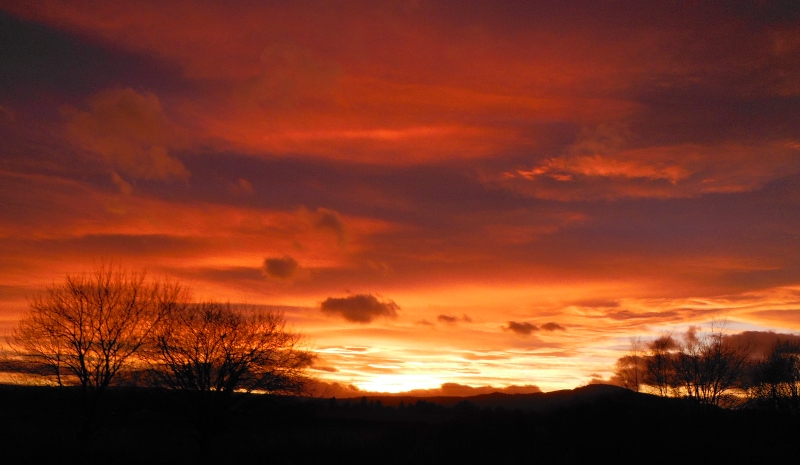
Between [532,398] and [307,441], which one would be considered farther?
[532,398]

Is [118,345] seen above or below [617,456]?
above

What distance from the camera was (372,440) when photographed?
40750 millimetres

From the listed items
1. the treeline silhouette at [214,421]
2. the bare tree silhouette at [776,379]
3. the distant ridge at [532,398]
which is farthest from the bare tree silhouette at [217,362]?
the distant ridge at [532,398]

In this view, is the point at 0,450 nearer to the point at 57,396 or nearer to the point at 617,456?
the point at 57,396

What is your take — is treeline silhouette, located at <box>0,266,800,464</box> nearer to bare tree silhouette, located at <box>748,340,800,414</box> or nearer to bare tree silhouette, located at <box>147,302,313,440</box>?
bare tree silhouette, located at <box>147,302,313,440</box>

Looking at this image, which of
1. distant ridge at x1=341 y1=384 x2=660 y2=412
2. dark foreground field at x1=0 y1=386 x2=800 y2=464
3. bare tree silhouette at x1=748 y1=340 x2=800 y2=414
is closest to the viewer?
dark foreground field at x1=0 y1=386 x2=800 y2=464

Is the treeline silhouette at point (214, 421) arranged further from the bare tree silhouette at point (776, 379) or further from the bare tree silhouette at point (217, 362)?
the bare tree silhouette at point (776, 379)

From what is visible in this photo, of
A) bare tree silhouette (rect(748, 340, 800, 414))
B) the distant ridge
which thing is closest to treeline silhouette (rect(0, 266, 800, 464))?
bare tree silhouette (rect(748, 340, 800, 414))

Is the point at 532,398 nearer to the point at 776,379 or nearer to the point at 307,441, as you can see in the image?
the point at 776,379

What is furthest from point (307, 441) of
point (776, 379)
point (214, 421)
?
point (776, 379)

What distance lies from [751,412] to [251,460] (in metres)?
47.2

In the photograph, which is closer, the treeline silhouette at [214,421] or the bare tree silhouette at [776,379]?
the treeline silhouette at [214,421]

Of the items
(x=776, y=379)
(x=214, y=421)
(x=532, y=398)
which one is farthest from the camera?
(x=532, y=398)

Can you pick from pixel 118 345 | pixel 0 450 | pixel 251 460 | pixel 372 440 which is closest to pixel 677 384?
pixel 372 440
